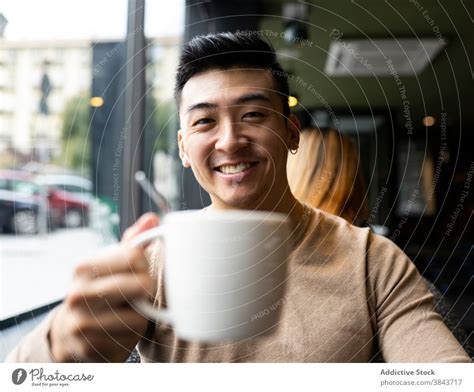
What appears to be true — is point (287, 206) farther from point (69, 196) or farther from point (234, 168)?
point (69, 196)

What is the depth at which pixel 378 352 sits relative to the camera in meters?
0.42

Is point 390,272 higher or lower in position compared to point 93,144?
lower

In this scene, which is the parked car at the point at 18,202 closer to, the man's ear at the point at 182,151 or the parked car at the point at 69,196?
the parked car at the point at 69,196

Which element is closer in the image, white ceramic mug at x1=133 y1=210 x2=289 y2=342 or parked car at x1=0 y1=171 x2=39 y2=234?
white ceramic mug at x1=133 y1=210 x2=289 y2=342

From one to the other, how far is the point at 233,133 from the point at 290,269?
0.40 feet

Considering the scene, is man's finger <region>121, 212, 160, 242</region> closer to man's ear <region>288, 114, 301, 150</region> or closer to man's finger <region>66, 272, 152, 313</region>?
man's finger <region>66, 272, 152, 313</region>

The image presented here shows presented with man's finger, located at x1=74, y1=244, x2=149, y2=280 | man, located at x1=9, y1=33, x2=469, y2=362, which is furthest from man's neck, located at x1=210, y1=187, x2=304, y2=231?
man's finger, located at x1=74, y1=244, x2=149, y2=280

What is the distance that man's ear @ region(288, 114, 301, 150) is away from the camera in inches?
16.9

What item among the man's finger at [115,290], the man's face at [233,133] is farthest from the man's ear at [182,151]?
the man's finger at [115,290]

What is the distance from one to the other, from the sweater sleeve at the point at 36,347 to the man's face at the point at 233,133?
17cm

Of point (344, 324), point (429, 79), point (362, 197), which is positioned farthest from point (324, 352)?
point (429, 79)

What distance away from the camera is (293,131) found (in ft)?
1.42

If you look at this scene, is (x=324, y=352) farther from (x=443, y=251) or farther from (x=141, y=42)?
(x=141, y=42)

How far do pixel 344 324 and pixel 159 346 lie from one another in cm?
16
